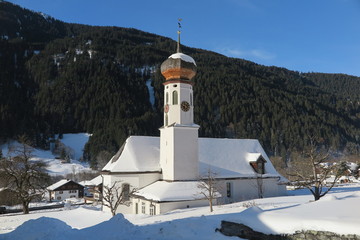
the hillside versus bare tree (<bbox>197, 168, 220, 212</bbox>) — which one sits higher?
the hillside

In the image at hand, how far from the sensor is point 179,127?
27703 millimetres

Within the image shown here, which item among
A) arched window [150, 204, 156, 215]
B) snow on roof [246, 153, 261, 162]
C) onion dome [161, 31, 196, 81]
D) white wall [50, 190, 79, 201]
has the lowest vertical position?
white wall [50, 190, 79, 201]

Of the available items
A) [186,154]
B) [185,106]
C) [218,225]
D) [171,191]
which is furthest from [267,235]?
[185,106]

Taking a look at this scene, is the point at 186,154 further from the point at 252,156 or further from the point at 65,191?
the point at 65,191

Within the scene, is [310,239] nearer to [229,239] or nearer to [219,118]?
[229,239]

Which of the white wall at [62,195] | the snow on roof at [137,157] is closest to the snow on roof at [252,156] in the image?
the snow on roof at [137,157]

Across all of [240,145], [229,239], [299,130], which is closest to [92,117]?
[299,130]

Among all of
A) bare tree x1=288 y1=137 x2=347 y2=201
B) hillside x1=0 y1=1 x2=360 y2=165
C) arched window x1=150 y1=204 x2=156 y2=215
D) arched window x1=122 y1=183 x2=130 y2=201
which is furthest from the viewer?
hillside x1=0 y1=1 x2=360 y2=165

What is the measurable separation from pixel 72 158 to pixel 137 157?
3144 inches

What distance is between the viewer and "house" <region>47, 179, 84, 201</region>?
6128 centimetres

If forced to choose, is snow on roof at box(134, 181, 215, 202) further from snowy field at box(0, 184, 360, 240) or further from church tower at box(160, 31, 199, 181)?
snowy field at box(0, 184, 360, 240)

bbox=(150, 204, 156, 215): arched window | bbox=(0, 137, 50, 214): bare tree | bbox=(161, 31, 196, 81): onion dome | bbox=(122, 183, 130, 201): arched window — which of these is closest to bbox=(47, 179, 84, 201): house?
bbox=(0, 137, 50, 214): bare tree

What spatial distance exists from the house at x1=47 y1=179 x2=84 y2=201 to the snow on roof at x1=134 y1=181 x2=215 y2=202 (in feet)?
134

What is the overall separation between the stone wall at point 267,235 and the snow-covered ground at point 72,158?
64.8m
